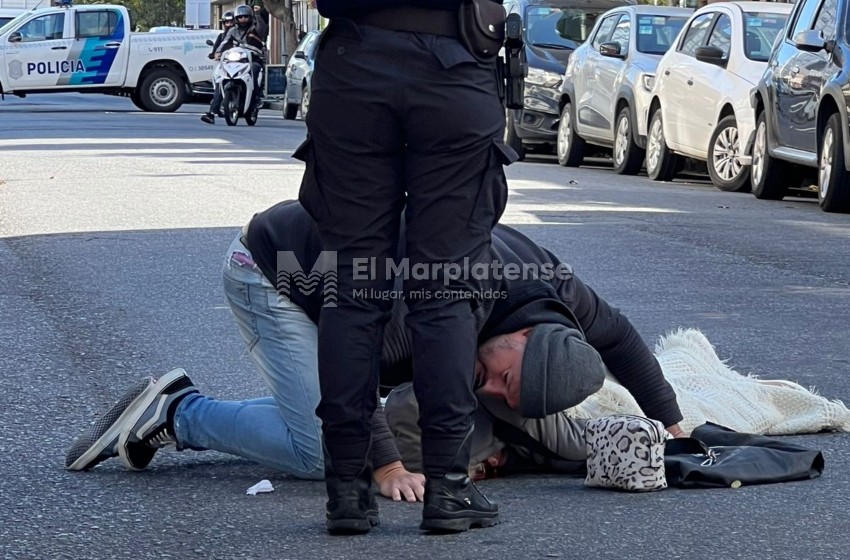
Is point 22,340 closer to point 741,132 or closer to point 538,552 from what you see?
point 538,552

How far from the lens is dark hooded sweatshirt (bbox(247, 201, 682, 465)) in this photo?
4.05 meters

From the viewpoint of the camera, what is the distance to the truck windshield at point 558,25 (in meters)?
19.6

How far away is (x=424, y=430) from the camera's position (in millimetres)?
3660

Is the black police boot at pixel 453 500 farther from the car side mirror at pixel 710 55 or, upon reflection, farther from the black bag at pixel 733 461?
the car side mirror at pixel 710 55

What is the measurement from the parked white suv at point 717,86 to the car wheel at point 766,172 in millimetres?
365

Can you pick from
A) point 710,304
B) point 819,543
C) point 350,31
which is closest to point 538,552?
point 819,543

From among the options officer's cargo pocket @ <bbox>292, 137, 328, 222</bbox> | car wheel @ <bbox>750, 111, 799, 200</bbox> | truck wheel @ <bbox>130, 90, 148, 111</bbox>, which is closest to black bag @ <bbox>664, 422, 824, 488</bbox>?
officer's cargo pocket @ <bbox>292, 137, 328, 222</bbox>

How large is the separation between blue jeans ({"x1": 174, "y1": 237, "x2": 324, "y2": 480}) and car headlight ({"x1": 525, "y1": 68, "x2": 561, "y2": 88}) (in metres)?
14.9

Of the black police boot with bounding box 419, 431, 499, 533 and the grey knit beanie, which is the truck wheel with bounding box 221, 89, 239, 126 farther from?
the black police boot with bounding box 419, 431, 499, 533

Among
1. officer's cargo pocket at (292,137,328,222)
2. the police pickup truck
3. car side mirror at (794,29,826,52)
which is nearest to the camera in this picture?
officer's cargo pocket at (292,137,328,222)

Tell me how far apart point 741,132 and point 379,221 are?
11.1 meters

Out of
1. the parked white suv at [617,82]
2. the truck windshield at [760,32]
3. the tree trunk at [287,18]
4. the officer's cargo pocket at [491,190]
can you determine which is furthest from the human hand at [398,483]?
the tree trunk at [287,18]

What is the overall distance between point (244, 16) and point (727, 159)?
13.1 metres

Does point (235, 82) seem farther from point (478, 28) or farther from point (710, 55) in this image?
point (478, 28)
